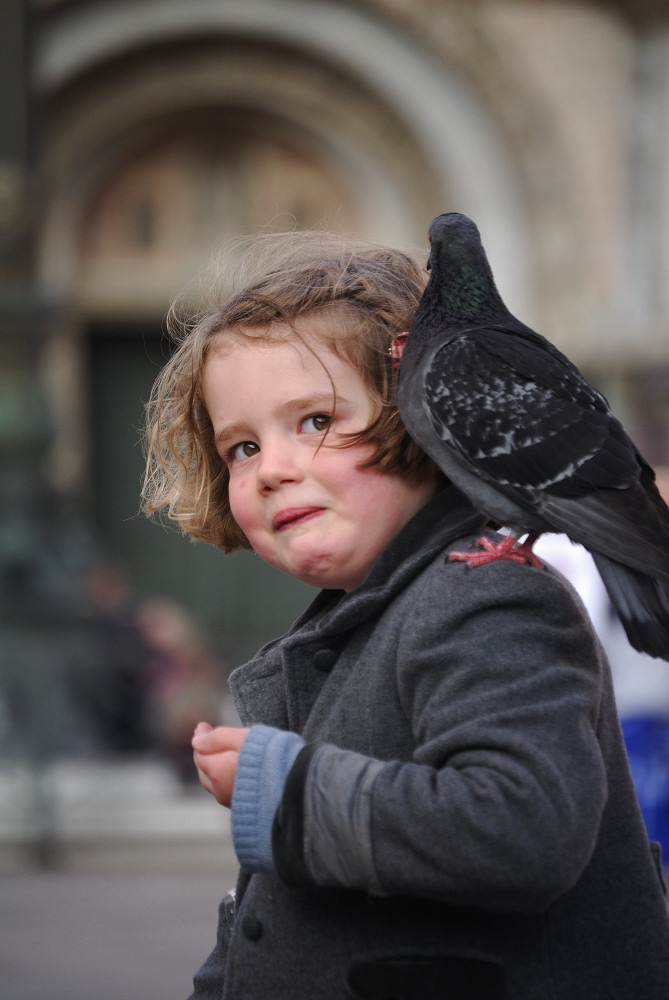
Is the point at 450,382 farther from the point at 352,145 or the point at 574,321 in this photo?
the point at 352,145

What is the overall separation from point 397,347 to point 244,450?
23cm

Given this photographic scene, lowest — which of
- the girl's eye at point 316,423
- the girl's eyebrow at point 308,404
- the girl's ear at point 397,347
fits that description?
the girl's eye at point 316,423

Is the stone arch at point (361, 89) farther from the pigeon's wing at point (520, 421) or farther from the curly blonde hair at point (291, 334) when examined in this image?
the pigeon's wing at point (520, 421)

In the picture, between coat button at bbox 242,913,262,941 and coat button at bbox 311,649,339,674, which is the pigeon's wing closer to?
coat button at bbox 311,649,339,674

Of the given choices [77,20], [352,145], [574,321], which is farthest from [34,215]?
[574,321]

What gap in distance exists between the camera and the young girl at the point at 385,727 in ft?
3.68

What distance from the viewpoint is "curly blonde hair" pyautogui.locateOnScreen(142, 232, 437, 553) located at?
1.43 metres

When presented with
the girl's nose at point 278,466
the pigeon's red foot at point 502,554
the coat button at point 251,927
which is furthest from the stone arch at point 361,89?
the coat button at point 251,927

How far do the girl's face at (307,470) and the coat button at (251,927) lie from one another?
15.4 inches

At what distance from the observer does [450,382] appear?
1.28 metres

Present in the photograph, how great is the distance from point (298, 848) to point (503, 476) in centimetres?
45

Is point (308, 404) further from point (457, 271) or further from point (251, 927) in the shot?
point (251, 927)

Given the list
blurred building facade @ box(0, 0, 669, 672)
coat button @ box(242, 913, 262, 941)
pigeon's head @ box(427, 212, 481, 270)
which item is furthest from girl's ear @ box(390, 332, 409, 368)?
blurred building facade @ box(0, 0, 669, 672)

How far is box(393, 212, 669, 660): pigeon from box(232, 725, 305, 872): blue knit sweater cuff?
288 mm
